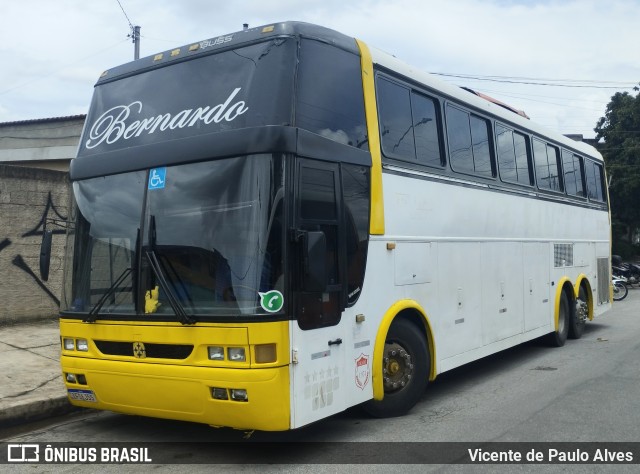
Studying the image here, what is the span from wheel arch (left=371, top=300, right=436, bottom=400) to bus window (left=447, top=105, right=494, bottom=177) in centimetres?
194

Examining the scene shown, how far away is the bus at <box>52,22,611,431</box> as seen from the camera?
4977mm

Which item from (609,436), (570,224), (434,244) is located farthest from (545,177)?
(609,436)

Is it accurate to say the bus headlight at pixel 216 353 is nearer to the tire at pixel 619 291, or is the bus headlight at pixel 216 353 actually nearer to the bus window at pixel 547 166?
the bus window at pixel 547 166

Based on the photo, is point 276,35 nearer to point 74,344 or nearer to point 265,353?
point 265,353

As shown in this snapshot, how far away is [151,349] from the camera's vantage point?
530cm

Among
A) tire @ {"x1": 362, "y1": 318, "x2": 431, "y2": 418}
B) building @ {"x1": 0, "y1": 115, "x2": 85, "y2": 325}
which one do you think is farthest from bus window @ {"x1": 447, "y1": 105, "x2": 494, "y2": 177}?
building @ {"x1": 0, "y1": 115, "x2": 85, "y2": 325}

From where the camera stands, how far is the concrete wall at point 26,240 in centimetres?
1093

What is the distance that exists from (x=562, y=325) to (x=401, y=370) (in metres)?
6.02

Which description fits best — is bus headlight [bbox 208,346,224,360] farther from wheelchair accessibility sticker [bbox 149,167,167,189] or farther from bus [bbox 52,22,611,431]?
wheelchair accessibility sticker [bbox 149,167,167,189]

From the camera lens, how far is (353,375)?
18.5ft

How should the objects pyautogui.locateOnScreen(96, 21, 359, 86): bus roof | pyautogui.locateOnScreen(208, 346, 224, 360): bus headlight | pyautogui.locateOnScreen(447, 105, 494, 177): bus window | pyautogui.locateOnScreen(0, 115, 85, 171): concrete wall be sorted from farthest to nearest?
pyautogui.locateOnScreen(0, 115, 85, 171): concrete wall, pyautogui.locateOnScreen(447, 105, 494, 177): bus window, pyautogui.locateOnScreen(96, 21, 359, 86): bus roof, pyautogui.locateOnScreen(208, 346, 224, 360): bus headlight

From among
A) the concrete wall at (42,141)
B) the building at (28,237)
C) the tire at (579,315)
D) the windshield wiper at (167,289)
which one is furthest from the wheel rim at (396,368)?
the concrete wall at (42,141)

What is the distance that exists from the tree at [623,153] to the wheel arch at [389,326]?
2985 cm

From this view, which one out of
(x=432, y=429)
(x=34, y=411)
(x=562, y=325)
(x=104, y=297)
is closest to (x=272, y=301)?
(x=104, y=297)
